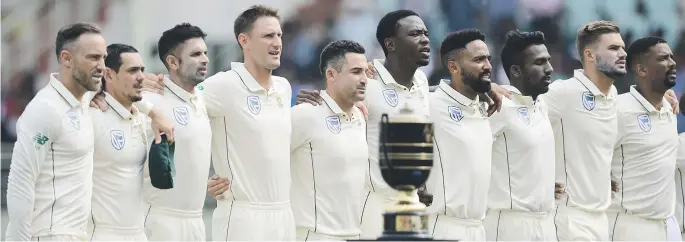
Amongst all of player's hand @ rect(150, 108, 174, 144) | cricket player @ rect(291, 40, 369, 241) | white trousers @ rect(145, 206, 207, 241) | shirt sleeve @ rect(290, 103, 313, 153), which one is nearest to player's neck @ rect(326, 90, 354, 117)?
cricket player @ rect(291, 40, 369, 241)

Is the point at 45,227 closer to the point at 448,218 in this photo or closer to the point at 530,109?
the point at 448,218

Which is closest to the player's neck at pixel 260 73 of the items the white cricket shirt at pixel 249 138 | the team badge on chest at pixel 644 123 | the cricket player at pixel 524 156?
the white cricket shirt at pixel 249 138

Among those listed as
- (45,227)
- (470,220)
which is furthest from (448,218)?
(45,227)

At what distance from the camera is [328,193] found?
42.0ft

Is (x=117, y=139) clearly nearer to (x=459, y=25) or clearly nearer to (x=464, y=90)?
(x=464, y=90)

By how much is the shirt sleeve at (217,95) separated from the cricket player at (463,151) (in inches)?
67.5

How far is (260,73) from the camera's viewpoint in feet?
41.7

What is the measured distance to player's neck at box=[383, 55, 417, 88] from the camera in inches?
525

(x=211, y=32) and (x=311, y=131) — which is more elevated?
(x=211, y=32)

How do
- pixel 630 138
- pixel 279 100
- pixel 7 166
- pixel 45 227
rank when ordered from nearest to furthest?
pixel 45 227
pixel 279 100
pixel 630 138
pixel 7 166

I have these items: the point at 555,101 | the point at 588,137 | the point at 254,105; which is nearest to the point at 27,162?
the point at 254,105

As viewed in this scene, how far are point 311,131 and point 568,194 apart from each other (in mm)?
2647

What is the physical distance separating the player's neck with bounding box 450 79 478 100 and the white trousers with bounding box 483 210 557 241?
103cm

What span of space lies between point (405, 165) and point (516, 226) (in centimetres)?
409
